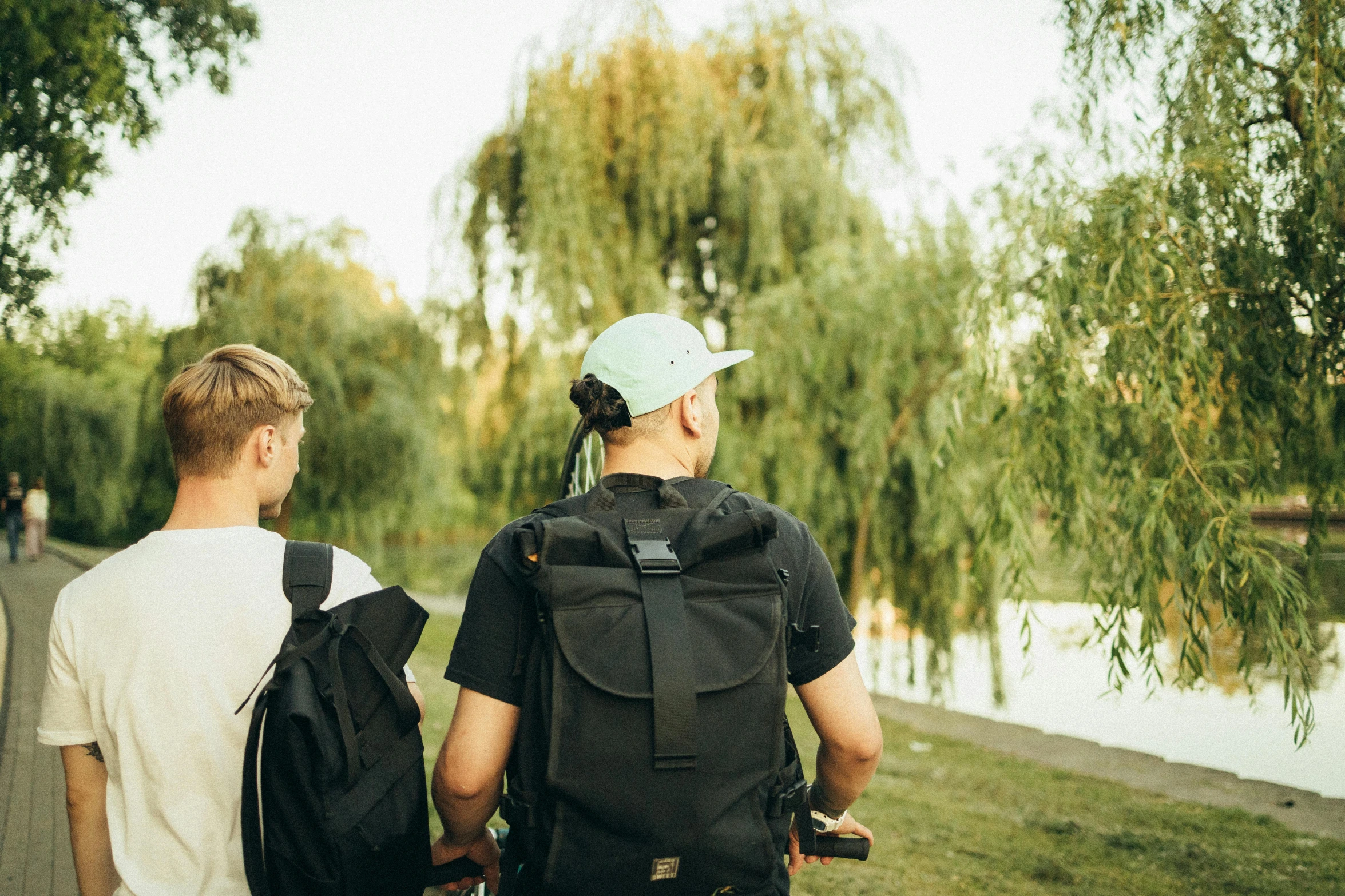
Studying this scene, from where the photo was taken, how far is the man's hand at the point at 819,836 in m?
1.79

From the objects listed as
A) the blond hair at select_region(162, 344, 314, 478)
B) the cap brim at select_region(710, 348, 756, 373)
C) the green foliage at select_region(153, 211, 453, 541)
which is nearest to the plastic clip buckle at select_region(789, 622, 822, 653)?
the cap brim at select_region(710, 348, 756, 373)

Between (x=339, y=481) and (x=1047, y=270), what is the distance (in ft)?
31.8

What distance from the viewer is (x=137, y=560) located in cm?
153

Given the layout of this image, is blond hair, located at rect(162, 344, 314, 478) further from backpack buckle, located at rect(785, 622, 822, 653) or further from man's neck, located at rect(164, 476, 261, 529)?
backpack buckle, located at rect(785, 622, 822, 653)

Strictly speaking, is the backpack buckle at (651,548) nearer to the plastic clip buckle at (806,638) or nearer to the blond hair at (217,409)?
the plastic clip buckle at (806,638)

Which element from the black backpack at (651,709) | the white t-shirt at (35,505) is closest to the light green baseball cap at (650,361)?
the black backpack at (651,709)

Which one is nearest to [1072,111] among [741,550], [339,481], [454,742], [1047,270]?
[1047,270]

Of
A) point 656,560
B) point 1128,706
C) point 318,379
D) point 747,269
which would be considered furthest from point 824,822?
point 318,379

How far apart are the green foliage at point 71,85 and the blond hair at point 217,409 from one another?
4.36 meters

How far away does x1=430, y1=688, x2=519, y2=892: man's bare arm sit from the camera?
5.01ft

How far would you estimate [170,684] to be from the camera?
1497mm

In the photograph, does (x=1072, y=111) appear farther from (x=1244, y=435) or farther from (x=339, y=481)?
(x=339, y=481)

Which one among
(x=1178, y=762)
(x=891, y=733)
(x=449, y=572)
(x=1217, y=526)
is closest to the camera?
(x=1217, y=526)

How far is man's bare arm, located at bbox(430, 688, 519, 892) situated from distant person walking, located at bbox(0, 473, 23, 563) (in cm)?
724
